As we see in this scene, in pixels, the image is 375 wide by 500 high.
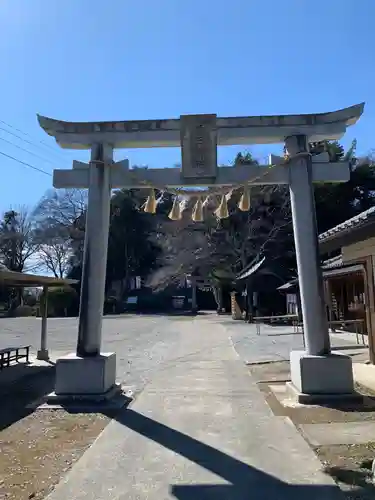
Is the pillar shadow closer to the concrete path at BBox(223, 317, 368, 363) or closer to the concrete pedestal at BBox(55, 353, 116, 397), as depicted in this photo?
the concrete pedestal at BBox(55, 353, 116, 397)

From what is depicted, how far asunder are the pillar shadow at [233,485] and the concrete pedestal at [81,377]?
89.8 inches

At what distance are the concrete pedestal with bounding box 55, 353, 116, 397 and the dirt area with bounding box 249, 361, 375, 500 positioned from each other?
2.63 meters

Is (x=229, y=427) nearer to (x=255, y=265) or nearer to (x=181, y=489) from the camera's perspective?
(x=181, y=489)

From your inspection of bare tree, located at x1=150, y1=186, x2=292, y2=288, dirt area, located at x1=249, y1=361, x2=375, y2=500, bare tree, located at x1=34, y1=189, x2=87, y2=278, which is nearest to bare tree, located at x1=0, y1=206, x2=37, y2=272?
bare tree, located at x1=34, y1=189, x2=87, y2=278

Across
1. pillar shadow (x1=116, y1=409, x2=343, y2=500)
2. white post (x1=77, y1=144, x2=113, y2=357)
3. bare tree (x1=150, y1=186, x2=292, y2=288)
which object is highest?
bare tree (x1=150, y1=186, x2=292, y2=288)

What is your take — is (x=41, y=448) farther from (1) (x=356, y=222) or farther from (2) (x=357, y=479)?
(1) (x=356, y=222)

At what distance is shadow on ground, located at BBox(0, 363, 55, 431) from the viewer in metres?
6.72

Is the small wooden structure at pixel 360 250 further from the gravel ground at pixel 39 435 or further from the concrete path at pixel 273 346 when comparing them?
the gravel ground at pixel 39 435

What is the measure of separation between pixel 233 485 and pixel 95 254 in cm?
476

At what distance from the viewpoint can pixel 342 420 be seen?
5.88 m

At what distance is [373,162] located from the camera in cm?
3409

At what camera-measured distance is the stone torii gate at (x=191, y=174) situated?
739 centimetres

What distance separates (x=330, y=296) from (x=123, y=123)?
19526 millimetres

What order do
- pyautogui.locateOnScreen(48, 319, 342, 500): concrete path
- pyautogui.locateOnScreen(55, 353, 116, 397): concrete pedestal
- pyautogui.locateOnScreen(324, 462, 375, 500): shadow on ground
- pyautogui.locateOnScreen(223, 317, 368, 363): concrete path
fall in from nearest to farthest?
pyautogui.locateOnScreen(324, 462, 375, 500): shadow on ground < pyautogui.locateOnScreen(48, 319, 342, 500): concrete path < pyautogui.locateOnScreen(55, 353, 116, 397): concrete pedestal < pyautogui.locateOnScreen(223, 317, 368, 363): concrete path
